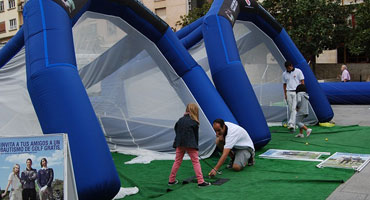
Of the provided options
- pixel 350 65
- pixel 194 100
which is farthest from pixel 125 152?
pixel 350 65

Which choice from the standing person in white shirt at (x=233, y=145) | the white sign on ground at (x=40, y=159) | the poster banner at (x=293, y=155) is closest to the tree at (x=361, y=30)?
the poster banner at (x=293, y=155)

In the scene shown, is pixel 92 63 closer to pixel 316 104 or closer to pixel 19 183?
pixel 19 183

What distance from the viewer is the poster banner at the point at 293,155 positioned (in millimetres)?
7646

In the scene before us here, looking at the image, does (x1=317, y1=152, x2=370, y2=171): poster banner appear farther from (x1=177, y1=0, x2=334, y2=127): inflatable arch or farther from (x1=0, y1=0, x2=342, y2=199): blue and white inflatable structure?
(x1=177, y1=0, x2=334, y2=127): inflatable arch

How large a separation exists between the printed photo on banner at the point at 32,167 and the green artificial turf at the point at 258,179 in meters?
1.89

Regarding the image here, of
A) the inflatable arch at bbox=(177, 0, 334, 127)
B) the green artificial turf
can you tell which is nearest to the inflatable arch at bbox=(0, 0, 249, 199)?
the green artificial turf

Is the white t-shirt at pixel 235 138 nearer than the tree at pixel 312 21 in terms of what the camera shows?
Yes

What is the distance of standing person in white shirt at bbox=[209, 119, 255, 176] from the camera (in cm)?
652

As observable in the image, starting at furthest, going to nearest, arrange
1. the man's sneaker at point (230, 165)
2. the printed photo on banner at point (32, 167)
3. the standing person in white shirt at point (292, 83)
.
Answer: the standing person in white shirt at point (292, 83) < the man's sneaker at point (230, 165) < the printed photo on banner at point (32, 167)

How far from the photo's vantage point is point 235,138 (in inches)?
263

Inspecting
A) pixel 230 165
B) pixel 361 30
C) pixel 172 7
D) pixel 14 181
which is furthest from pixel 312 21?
pixel 14 181

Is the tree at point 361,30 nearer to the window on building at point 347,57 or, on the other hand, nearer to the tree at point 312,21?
the tree at point 312,21

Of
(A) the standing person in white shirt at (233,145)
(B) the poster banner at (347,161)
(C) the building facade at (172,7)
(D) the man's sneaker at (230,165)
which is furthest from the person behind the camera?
(C) the building facade at (172,7)

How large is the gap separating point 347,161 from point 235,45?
3.00 m
